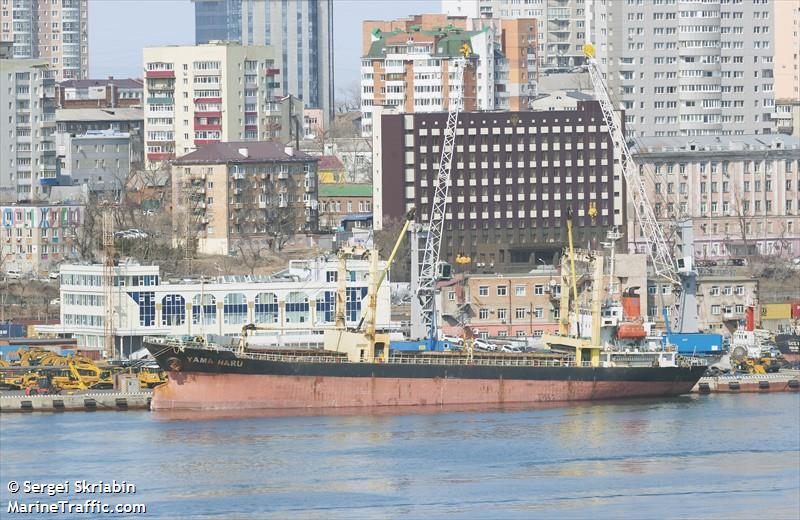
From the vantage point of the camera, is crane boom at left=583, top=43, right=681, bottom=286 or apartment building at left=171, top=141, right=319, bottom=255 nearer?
crane boom at left=583, top=43, right=681, bottom=286

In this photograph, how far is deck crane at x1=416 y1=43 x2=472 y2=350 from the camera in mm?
75312

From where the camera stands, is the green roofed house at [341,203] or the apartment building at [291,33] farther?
the apartment building at [291,33]

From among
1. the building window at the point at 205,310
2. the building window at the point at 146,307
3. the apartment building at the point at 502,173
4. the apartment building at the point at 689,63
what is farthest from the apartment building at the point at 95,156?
the building window at the point at 205,310

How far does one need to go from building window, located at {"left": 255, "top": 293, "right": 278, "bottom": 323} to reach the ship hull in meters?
8.91

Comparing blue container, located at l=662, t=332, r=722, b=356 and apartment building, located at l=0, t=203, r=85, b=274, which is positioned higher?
apartment building, located at l=0, t=203, r=85, b=274

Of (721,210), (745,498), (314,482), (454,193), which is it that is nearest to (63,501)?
(314,482)

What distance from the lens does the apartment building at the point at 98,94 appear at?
431 feet

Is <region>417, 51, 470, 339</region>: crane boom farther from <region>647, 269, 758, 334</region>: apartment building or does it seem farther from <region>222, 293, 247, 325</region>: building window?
<region>647, 269, 758, 334</region>: apartment building

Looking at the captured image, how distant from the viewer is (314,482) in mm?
51312

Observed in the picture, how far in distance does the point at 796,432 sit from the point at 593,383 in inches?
350

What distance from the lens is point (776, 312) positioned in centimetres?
8194

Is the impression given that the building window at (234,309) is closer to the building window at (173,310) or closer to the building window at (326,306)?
the building window at (173,310)

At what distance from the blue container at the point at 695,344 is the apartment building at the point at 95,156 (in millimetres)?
46006

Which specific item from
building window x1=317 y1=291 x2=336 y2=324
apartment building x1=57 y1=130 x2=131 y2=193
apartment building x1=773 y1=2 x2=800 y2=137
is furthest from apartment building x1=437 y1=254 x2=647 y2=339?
apartment building x1=773 y1=2 x2=800 y2=137
